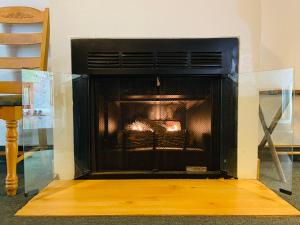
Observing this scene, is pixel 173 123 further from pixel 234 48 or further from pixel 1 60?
pixel 1 60

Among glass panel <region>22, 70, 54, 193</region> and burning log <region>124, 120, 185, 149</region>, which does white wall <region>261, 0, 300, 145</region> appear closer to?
burning log <region>124, 120, 185, 149</region>

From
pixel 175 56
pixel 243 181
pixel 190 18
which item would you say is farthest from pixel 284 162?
pixel 190 18

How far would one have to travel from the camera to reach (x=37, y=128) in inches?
55.7

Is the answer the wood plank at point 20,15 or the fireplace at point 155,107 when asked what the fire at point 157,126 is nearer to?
the fireplace at point 155,107

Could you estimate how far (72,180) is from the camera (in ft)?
4.95

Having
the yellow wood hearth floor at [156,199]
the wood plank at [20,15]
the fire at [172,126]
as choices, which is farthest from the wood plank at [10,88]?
the fire at [172,126]

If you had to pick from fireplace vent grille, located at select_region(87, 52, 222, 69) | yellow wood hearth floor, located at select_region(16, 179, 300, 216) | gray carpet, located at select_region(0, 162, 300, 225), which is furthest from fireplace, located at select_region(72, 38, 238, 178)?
gray carpet, located at select_region(0, 162, 300, 225)

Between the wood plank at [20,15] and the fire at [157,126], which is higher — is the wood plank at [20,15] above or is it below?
above

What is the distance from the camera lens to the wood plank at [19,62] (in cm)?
166

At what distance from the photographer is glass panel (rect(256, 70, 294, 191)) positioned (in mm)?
1334

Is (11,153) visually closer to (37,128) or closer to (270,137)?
(37,128)

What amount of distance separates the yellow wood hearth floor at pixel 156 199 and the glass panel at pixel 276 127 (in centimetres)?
10

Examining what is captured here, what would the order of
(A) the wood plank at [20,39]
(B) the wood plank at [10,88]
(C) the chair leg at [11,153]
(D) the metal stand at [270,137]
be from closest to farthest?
(C) the chair leg at [11,153] < (D) the metal stand at [270,137] < (B) the wood plank at [10,88] < (A) the wood plank at [20,39]

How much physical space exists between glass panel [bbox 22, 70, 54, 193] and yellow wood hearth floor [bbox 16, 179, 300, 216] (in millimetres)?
Answer: 83
